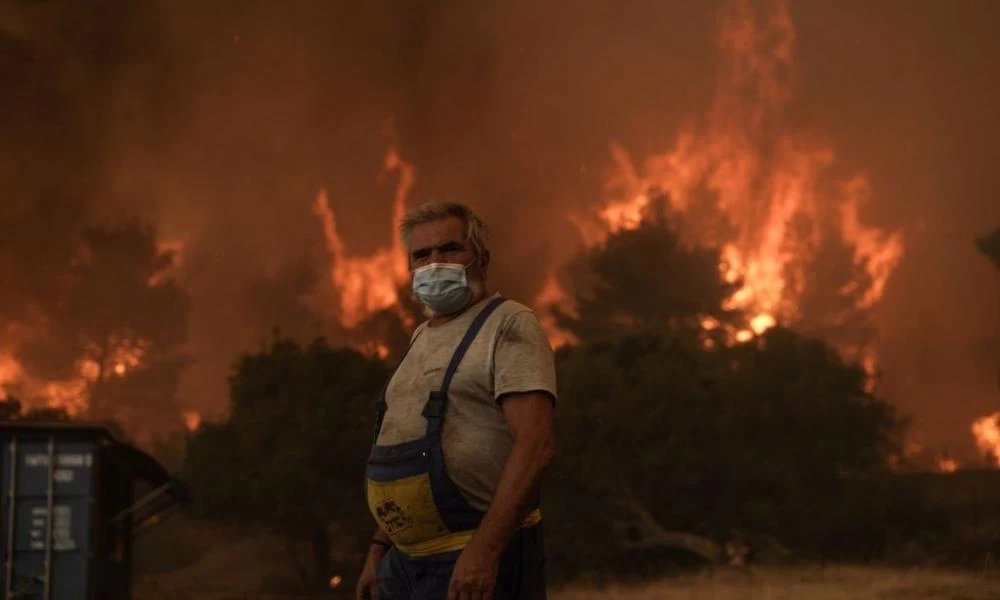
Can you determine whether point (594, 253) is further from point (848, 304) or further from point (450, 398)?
point (450, 398)

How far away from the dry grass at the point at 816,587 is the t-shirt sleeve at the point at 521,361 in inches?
798

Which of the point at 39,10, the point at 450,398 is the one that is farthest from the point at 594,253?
the point at 450,398

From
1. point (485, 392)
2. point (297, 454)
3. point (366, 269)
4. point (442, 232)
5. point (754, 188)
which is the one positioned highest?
point (754, 188)

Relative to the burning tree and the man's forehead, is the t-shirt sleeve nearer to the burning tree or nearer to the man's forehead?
the man's forehead

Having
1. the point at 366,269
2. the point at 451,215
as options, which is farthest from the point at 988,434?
the point at 451,215

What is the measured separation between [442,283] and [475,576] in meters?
0.90

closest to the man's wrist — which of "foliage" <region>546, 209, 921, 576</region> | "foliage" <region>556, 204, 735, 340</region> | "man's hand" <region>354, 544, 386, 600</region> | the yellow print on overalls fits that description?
"man's hand" <region>354, 544, 386, 600</region>

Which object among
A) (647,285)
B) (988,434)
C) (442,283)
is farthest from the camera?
(647,285)

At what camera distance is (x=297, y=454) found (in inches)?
1076

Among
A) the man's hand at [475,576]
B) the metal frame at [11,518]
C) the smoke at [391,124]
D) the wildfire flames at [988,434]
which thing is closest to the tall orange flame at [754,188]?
the smoke at [391,124]

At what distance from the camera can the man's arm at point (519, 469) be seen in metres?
3.46

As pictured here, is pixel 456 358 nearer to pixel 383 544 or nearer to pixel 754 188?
pixel 383 544

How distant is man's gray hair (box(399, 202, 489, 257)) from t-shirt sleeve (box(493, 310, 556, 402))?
0.35 metres

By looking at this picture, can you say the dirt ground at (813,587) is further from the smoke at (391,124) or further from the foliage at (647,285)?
the smoke at (391,124)
